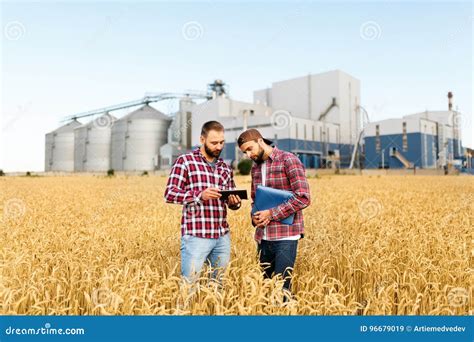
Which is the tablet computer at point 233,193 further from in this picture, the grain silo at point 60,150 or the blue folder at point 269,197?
the grain silo at point 60,150

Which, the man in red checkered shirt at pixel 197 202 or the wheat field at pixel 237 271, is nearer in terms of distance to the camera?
the wheat field at pixel 237 271

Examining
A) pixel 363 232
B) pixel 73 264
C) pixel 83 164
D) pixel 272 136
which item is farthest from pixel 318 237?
pixel 83 164

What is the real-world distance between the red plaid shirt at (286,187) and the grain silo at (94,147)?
2593 inches

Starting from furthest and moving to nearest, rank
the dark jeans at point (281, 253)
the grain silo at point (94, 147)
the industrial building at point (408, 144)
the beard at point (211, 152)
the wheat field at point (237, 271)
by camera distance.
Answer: the grain silo at point (94, 147) < the industrial building at point (408, 144) < the dark jeans at point (281, 253) < the beard at point (211, 152) < the wheat field at point (237, 271)

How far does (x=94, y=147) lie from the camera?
221ft

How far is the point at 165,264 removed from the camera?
5348 mm

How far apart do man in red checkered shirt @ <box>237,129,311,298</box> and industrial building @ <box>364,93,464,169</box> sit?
57.8 metres

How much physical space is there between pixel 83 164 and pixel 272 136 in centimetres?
3349

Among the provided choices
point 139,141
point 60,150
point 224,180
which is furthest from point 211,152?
point 60,150

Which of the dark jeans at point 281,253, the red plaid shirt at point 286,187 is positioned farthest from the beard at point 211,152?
the dark jeans at point 281,253

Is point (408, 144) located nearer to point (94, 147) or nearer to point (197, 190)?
point (94, 147)

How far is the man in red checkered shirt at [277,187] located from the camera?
3.76m

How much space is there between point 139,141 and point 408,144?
40.5 m

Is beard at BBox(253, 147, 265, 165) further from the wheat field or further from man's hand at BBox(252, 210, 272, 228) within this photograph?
the wheat field
